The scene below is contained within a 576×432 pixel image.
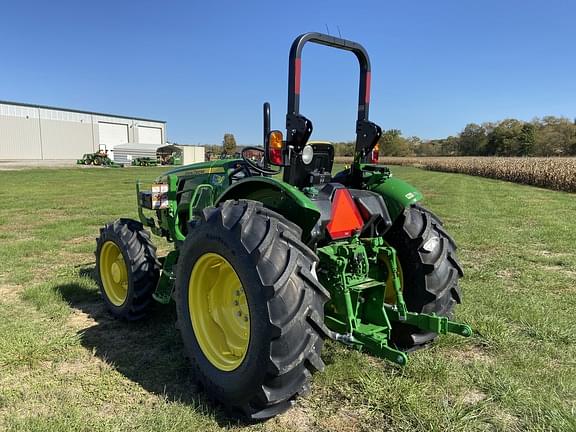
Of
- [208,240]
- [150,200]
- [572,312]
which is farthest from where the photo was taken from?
[150,200]

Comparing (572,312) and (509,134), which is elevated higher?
(509,134)

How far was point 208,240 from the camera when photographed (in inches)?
109

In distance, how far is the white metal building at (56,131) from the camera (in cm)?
5791

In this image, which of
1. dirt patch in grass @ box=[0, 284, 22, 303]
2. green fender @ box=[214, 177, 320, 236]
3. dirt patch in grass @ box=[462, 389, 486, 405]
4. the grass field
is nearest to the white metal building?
dirt patch in grass @ box=[0, 284, 22, 303]

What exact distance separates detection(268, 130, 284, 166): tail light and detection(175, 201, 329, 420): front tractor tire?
0.36 meters

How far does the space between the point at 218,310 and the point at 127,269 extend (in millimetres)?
1451

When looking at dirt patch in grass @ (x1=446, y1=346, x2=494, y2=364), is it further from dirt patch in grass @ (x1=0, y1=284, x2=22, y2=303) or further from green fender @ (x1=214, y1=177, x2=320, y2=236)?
dirt patch in grass @ (x1=0, y1=284, x2=22, y2=303)

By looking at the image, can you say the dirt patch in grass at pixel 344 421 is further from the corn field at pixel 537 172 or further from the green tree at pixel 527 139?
the green tree at pixel 527 139

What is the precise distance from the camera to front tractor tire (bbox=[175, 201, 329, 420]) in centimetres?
239

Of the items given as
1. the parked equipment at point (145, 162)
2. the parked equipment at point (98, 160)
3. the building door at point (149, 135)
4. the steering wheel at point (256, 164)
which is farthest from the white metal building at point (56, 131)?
the steering wheel at point (256, 164)

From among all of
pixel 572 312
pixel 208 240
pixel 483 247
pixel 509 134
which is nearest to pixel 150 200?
pixel 208 240

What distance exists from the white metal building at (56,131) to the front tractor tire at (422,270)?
215 ft

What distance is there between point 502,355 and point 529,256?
3.95 metres

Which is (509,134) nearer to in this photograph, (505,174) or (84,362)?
(505,174)
